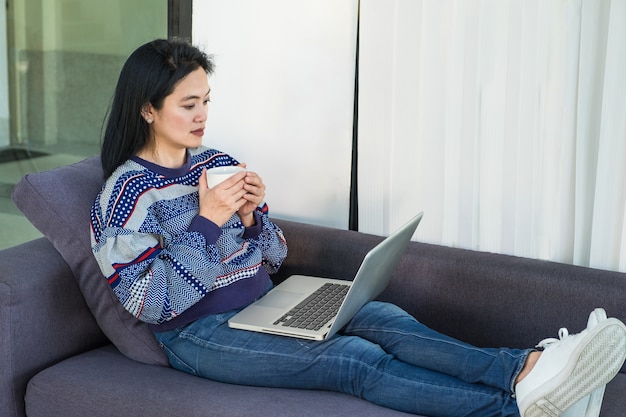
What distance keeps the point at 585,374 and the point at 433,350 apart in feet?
1.17

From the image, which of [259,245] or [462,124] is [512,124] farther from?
[259,245]

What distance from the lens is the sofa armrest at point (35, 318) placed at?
2.18 metres

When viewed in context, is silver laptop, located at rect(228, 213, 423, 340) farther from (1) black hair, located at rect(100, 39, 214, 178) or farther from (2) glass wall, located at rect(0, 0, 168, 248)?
(2) glass wall, located at rect(0, 0, 168, 248)

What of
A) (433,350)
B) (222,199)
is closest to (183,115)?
(222,199)

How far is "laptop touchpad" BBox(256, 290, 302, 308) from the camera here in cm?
235

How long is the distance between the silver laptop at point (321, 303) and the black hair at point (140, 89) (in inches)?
19.5

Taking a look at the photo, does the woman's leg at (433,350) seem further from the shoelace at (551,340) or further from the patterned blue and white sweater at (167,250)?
the patterned blue and white sweater at (167,250)

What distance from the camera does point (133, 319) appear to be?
7.59ft

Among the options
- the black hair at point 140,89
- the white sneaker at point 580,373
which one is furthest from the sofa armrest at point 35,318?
the white sneaker at point 580,373

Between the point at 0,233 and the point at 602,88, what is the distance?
2.11m

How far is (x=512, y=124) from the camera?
250 cm

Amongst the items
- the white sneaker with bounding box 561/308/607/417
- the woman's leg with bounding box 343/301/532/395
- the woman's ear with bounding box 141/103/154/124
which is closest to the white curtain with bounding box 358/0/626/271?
the woman's leg with bounding box 343/301/532/395

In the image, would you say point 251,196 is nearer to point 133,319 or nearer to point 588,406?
point 133,319

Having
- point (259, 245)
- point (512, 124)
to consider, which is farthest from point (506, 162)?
→ point (259, 245)
